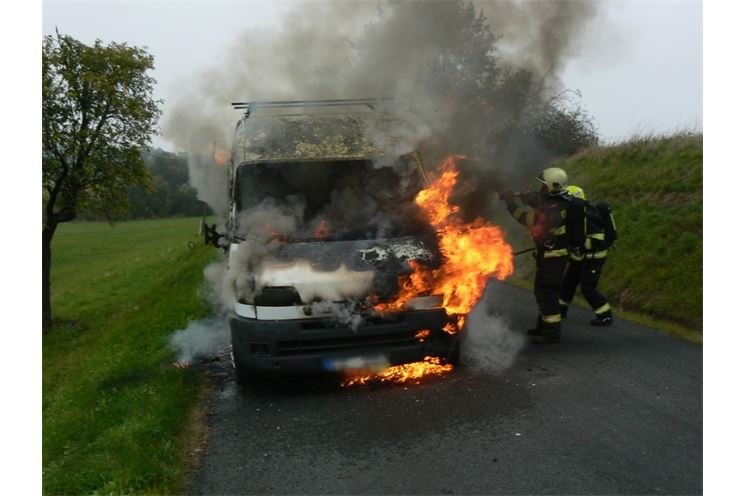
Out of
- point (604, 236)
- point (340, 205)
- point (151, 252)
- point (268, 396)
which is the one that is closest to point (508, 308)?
point (604, 236)

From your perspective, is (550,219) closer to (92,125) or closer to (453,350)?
(453,350)

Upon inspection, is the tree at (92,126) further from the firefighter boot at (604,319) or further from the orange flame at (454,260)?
the firefighter boot at (604,319)

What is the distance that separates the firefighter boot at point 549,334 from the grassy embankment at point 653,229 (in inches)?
57.0

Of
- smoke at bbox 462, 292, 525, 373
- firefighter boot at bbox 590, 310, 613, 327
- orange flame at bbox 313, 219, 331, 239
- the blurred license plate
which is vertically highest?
orange flame at bbox 313, 219, 331, 239

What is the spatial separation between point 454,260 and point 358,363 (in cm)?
130

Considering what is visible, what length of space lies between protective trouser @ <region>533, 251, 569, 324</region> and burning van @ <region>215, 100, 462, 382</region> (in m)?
1.47

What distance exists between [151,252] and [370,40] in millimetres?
24165

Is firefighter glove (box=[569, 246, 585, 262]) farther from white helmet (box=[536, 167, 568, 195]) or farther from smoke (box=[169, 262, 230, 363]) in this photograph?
smoke (box=[169, 262, 230, 363])

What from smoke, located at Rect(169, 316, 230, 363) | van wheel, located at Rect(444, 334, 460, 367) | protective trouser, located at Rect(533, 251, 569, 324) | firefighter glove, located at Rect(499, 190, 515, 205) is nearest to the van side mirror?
smoke, located at Rect(169, 316, 230, 363)

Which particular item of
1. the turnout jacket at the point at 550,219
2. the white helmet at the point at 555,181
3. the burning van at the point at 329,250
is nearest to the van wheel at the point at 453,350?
the burning van at the point at 329,250

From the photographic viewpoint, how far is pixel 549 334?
657 cm

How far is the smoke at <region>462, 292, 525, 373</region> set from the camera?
590cm

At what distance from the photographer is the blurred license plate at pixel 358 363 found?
5027 millimetres

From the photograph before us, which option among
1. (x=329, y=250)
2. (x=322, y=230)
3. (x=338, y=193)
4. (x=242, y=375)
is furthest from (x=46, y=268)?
(x=329, y=250)
